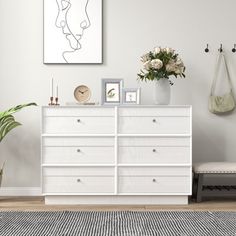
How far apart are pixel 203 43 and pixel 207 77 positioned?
289 mm

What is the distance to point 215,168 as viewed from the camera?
3541 millimetres

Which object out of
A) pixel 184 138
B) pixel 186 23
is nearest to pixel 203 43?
pixel 186 23

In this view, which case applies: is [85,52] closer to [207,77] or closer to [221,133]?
[207,77]

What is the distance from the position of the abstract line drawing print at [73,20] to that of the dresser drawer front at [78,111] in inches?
25.5

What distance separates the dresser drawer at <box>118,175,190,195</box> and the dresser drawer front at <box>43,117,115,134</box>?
399 millimetres

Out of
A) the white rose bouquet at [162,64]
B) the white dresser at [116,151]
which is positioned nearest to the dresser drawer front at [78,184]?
Answer: the white dresser at [116,151]

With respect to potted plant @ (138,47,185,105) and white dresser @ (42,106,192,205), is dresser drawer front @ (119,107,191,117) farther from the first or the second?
potted plant @ (138,47,185,105)

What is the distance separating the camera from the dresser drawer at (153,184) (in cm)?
351

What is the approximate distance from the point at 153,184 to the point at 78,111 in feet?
2.59

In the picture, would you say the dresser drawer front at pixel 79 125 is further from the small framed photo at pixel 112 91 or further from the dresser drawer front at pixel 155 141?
the small framed photo at pixel 112 91

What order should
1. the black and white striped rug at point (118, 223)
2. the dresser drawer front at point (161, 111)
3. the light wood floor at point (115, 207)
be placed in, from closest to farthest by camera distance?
the black and white striped rug at point (118, 223) → the light wood floor at point (115, 207) → the dresser drawer front at point (161, 111)

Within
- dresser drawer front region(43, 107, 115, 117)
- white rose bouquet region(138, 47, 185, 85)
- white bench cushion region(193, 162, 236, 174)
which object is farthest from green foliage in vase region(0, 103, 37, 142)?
white bench cushion region(193, 162, 236, 174)

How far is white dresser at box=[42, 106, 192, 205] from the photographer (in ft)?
11.5

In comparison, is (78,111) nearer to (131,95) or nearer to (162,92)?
(131,95)
